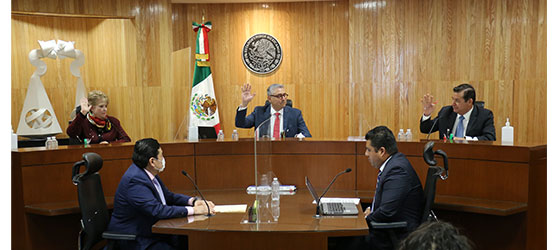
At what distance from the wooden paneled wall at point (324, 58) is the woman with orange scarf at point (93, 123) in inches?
82.3

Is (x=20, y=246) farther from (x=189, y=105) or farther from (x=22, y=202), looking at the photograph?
(x=189, y=105)

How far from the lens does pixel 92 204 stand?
10.1 ft

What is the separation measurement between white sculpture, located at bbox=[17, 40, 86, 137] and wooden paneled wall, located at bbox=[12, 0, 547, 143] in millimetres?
489

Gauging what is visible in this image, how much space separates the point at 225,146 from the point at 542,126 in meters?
3.85

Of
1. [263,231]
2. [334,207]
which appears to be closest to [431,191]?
[334,207]

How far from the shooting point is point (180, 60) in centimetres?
678

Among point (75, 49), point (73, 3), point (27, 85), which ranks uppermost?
point (73, 3)

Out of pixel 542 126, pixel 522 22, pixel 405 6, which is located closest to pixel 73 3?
pixel 405 6

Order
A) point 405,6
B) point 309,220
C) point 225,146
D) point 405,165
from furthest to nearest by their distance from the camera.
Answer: point 405,6 < point 225,146 < point 405,165 < point 309,220

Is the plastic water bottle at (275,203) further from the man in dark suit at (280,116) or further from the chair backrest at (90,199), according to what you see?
the man in dark suit at (280,116)

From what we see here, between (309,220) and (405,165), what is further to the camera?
(405,165)

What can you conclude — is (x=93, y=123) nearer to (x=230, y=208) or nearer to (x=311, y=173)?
(x=230, y=208)

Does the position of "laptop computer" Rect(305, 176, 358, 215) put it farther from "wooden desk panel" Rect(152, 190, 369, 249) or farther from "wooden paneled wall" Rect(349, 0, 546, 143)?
"wooden paneled wall" Rect(349, 0, 546, 143)

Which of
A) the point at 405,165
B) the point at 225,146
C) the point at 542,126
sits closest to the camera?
the point at 405,165
